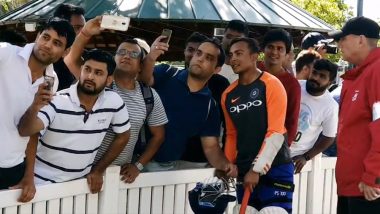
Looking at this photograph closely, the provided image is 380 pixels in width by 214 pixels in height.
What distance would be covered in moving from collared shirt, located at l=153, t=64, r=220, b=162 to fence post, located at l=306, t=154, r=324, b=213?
4.37 ft

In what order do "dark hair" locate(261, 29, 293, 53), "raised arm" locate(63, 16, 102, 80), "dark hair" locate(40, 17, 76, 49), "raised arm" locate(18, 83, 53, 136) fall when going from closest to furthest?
"raised arm" locate(18, 83, 53, 136) < "dark hair" locate(40, 17, 76, 49) < "raised arm" locate(63, 16, 102, 80) < "dark hair" locate(261, 29, 293, 53)

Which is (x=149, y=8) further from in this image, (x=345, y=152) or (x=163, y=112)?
(x=345, y=152)

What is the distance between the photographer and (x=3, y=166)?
363 centimetres

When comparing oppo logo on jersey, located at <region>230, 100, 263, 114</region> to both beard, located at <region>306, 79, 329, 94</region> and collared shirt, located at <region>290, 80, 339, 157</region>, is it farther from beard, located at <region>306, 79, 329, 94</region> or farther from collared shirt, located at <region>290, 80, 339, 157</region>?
beard, located at <region>306, 79, 329, 94</region>

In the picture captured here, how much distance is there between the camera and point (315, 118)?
535cm

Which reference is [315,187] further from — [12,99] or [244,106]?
[12,99]

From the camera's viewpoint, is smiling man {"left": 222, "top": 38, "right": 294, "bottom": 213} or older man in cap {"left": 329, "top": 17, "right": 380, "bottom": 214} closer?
older man in cap {"left": 329, "top": 17, "right": 380, "bottom": 214}

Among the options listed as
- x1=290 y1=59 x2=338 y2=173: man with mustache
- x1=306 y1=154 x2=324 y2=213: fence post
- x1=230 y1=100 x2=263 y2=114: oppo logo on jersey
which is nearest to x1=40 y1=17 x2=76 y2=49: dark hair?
x1=230 y1=100 x2=263 y2=114: oppo logo on jersey

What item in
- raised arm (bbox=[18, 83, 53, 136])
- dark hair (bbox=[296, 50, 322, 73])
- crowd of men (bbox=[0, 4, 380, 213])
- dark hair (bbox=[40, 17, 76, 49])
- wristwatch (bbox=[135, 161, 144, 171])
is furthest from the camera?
dark hair (bbox=[296, 50, 322, 73])

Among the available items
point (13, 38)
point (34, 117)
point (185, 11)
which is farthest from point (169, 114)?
point (185, 11)

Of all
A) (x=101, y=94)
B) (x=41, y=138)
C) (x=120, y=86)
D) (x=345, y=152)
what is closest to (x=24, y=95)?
(x=41, y=138)

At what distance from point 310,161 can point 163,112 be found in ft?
5.70

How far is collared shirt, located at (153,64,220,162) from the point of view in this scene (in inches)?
181

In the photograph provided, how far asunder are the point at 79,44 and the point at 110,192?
4.04 ft
